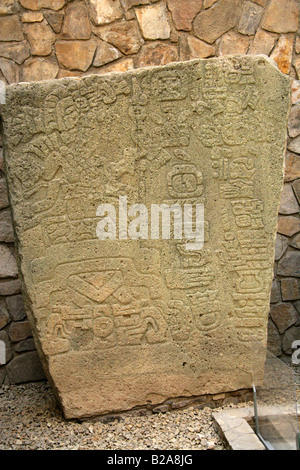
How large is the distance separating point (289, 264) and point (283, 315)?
348 mm

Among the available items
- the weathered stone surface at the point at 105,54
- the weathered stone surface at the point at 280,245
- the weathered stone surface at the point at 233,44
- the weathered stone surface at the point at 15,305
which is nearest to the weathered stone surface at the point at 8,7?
the weathered stone surface at the point at 105,54

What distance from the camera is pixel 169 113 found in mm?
2633

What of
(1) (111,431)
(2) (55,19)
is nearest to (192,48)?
(2) (55,19)


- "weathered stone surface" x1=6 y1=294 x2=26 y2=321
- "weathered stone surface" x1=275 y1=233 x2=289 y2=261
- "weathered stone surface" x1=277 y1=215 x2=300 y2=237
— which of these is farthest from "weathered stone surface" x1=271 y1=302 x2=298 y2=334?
"weathered stone surface" x1=6 y1=294 x2=26 y2=321

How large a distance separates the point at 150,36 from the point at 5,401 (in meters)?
2.37

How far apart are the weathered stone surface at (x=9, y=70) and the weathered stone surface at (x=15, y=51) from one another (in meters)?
0.03

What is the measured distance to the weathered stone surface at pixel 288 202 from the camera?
11.8 ft

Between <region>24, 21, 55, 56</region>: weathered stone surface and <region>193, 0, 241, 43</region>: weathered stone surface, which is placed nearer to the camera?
<region>24, 21, 55, 56</region>: weathered stone surface

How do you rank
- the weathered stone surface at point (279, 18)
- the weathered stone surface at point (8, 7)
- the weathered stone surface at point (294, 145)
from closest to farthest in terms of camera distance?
the weathered stone surface at point (8, 7)
the weathered stone surface at point (279, 18)
the weathered stone surface at point (294, 145)

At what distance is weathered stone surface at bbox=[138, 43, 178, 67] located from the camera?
3.41 metres

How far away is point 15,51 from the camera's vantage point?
330 cm

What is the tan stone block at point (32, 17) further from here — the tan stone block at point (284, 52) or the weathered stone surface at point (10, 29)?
the tan stone block at point (284, 52)

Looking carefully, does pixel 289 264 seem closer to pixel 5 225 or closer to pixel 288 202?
pixel 288 202

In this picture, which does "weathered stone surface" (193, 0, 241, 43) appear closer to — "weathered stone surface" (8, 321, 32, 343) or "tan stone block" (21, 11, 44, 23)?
"tan stone block" (21, 11, 44, 23)
